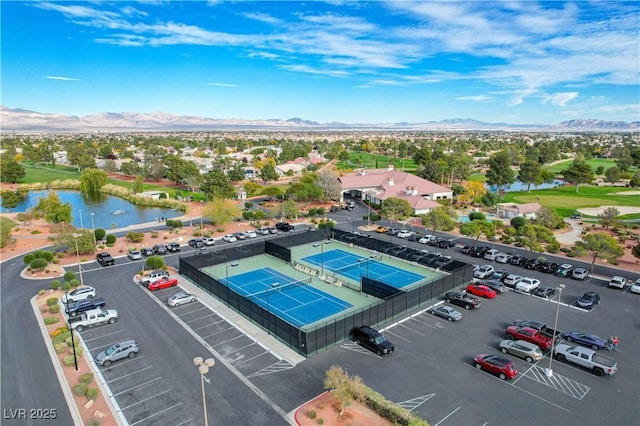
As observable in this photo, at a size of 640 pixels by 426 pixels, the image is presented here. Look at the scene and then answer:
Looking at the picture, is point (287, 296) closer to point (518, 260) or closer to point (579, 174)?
point (518, 260)

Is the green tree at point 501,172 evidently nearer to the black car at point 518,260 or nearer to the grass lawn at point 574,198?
the grass lawn at point 574,198

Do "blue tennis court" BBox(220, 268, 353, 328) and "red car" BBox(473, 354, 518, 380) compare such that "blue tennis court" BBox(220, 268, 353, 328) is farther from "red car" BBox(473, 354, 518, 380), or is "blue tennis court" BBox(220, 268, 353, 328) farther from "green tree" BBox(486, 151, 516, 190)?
"green tree" BBox(486, 151, 516, 190)

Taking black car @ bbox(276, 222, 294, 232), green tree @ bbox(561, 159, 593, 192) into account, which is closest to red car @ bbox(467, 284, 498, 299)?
black car @ bbox(276, 222, 294, 232)

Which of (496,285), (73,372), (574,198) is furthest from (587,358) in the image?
(574,198)

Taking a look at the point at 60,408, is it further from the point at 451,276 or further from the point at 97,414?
the point at 451,276

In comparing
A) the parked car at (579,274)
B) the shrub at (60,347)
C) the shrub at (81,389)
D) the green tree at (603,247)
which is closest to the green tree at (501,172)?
the green tree at (603,247)
